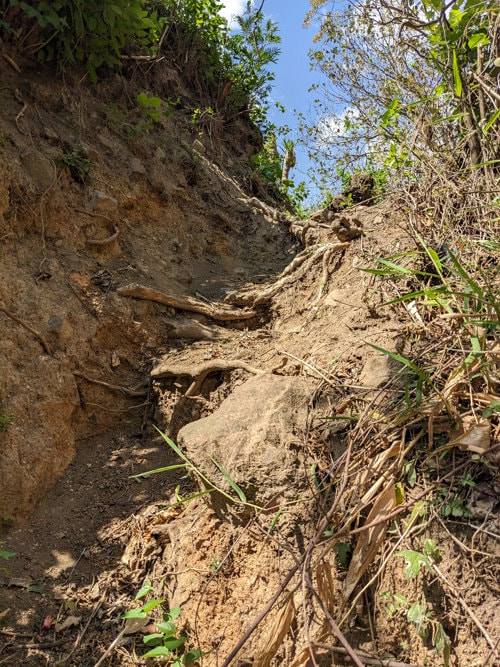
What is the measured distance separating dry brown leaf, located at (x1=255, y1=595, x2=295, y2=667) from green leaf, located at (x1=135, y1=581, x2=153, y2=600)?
0.73 m

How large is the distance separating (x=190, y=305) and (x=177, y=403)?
978 millimetres

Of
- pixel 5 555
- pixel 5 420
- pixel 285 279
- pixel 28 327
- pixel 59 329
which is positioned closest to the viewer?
pixel 5 555

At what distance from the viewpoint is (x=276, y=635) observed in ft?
6.15

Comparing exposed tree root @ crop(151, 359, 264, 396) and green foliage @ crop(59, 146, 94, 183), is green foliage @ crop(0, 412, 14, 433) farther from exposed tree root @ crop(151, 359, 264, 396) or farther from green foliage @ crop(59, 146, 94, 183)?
green foliage @ crop(59, 146, 94, 183)

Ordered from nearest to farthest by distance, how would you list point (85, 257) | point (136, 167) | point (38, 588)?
point (38, 588), point (85, 257), point (136, 167)

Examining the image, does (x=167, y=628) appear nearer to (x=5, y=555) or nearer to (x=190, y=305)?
(x=5, y=555)

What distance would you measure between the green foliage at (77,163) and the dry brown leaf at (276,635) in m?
3.49

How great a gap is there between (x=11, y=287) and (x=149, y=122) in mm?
2654

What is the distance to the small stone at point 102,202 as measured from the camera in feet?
13.7

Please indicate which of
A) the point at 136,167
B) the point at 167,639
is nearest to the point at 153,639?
the point at 167,639

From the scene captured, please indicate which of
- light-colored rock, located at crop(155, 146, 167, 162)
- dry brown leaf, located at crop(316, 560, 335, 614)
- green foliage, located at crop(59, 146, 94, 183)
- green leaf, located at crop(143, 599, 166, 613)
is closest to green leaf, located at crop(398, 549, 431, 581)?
dry brown leaf, located at crop(316, 560, 335, 614)

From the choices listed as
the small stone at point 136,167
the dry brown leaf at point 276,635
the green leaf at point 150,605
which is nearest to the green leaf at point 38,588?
the green leaf at point 150,605

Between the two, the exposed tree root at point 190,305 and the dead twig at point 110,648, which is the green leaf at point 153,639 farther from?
the exposed tree root at point 190,305

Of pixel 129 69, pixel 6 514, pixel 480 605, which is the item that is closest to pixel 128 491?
pixel 6 514
